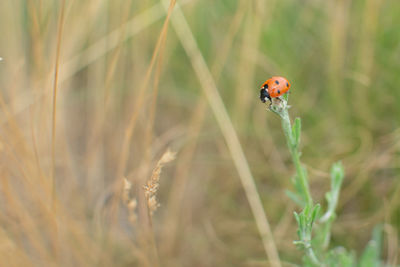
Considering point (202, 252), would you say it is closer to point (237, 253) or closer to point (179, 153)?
point (237, 253)

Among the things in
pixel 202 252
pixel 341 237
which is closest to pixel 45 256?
pixel 202 252

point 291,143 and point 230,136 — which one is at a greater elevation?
point 230,136

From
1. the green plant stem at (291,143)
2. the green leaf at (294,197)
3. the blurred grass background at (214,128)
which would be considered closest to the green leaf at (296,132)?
the green plant stem at (291,143)

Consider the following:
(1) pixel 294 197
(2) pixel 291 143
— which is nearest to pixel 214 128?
(1) pixel 294 197

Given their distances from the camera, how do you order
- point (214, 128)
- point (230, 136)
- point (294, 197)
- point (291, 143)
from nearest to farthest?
point (291, 143) < point (294, 197) < point (230, 136) < point (214, 128)

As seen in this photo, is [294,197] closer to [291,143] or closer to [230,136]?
[291,143]

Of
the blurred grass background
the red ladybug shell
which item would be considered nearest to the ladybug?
the red ladybug shell
